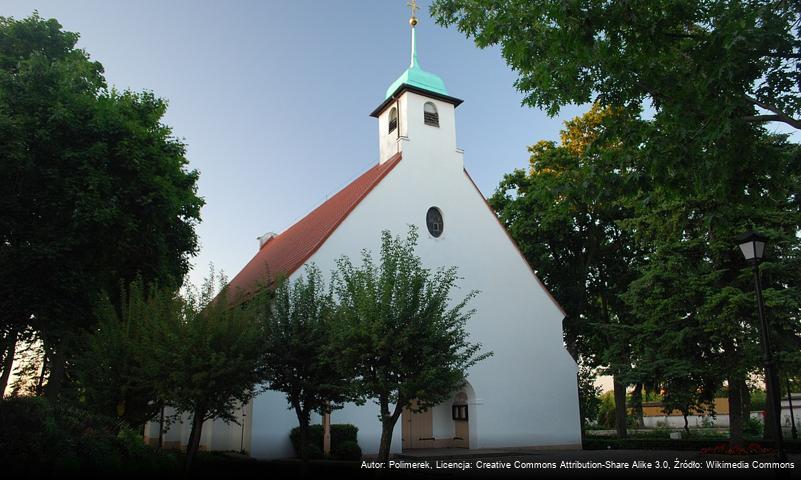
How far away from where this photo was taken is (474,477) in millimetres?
12883

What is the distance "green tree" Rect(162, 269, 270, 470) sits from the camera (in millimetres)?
14500

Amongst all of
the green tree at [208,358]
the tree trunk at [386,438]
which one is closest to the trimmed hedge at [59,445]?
the green tree at [208,358]

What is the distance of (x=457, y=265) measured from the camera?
25688 mm

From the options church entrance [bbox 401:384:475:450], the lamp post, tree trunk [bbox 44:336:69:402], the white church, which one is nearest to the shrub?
the white church

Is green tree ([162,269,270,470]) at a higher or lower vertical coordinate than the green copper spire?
lower

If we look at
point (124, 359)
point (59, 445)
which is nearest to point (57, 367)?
point (124, 359)

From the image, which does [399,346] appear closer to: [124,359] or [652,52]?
[652,52]

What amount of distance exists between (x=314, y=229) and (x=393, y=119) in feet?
20.3

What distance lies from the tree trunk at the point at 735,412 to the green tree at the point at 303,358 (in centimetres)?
1445

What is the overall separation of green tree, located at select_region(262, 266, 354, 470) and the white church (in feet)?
19.3

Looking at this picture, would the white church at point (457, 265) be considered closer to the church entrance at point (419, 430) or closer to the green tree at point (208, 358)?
the church entrance at point (419, 430)

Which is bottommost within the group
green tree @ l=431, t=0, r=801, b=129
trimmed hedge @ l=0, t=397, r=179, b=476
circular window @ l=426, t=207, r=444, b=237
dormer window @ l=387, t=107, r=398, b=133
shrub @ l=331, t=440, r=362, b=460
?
shrub @ l=331, t=440, r=362, b=460

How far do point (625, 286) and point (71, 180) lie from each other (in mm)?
26268

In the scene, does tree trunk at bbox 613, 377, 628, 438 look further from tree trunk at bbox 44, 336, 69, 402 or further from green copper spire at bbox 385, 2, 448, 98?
tree trunk at bbox 44, 336, 69, 402
